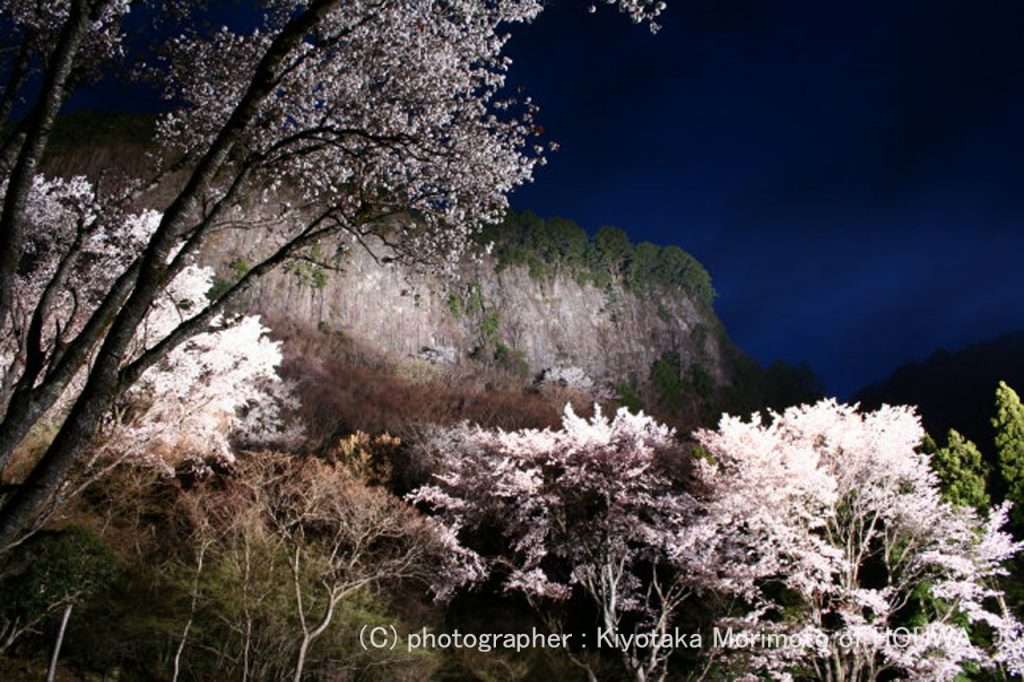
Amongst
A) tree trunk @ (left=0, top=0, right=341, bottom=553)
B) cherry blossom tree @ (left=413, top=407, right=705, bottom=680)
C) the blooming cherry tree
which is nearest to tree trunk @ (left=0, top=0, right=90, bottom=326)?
tree trunk @ (left=0, top=0, right=341, bottom=553)

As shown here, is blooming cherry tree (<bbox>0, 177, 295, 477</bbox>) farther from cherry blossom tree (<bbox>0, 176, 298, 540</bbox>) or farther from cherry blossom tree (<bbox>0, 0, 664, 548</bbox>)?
cherry blossom tree (<bbox>0, 0, 664, 548</bbox>)

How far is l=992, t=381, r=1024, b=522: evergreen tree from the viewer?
45.0 feet

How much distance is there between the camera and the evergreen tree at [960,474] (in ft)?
44.7

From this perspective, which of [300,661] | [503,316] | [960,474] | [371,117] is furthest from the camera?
[503,316]

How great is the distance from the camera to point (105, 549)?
10344 millimetres

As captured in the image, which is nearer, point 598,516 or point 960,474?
point 598,516

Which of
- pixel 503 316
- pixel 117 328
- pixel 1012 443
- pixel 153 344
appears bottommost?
pixel 117 328

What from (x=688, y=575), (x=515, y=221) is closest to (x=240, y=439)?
(x=688, y=575)

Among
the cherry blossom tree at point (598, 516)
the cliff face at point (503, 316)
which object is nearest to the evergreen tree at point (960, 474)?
the cherry blossom tree at point (598, 516)

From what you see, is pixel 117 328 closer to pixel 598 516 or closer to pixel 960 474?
pixel 598 516

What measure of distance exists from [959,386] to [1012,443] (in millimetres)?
49427

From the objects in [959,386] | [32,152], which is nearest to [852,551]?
[32,152]

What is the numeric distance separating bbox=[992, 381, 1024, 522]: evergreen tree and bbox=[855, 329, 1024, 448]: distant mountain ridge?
99.6 feet

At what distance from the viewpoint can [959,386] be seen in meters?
53.6
